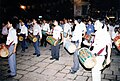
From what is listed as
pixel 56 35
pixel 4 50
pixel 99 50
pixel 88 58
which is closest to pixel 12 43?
pixel 4 50

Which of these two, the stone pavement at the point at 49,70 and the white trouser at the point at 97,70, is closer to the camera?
the white trouser at the point at 97,70

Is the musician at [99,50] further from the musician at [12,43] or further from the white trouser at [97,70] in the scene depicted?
the musician at [12,43]

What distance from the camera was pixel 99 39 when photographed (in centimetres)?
483

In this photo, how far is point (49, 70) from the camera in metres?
7.10

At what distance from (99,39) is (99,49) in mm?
277

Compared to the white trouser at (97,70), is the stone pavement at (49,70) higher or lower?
lower

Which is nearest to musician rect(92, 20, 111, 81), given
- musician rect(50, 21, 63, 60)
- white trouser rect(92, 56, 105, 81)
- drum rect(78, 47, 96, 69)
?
white trouser rect(92, 56, 105, 81)

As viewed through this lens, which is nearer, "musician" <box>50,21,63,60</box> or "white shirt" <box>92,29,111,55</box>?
"white shirt" <box>92,29,111,55</box>

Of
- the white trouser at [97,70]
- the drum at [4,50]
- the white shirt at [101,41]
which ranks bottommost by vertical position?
the white trouser at [97,70]

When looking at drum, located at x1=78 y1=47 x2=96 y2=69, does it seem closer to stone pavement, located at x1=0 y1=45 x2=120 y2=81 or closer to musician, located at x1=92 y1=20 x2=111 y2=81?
musician, located at x1=92 y1=20 x2=111 y2=81

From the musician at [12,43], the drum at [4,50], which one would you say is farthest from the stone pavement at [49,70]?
the drum at [4,50]

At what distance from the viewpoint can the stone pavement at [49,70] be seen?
6.29m

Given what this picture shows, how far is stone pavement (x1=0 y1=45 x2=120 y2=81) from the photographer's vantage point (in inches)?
248

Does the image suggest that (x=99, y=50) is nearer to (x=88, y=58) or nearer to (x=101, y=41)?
(x=101, y=41)
